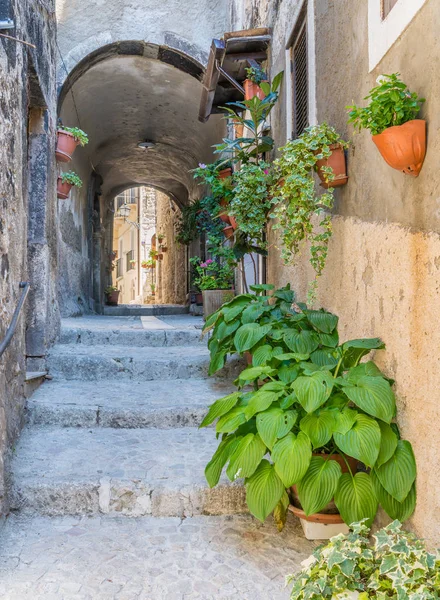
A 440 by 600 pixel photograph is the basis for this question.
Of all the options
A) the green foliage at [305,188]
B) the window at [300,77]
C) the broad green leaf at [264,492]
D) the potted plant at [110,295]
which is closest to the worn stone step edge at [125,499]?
the broad green leaf at [264,492]

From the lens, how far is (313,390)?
2.20m

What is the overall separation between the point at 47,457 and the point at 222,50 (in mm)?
4100

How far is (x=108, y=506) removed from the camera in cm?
281

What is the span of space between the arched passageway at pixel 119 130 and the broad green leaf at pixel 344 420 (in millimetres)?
5432

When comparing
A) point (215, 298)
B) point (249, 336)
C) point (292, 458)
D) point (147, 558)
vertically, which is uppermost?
point (215, 298)

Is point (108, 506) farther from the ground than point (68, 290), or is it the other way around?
point (68, 290)

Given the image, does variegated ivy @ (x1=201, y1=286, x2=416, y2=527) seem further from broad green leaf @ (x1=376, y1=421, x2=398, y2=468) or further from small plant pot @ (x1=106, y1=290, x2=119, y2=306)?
small plant pot @ (x1=106, y1=290, x2=119, y2=306)

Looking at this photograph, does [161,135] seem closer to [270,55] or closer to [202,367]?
[270,55]

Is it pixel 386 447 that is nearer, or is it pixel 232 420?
pixel 386 447

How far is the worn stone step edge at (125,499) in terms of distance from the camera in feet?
9.18

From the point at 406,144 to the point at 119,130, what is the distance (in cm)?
→ 934

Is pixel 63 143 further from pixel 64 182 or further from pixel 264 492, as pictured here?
pixel 264 492

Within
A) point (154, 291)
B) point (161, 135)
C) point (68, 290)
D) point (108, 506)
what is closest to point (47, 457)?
point (108, 506)

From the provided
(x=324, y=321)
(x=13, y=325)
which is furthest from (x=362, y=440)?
(x=13, y=325)
